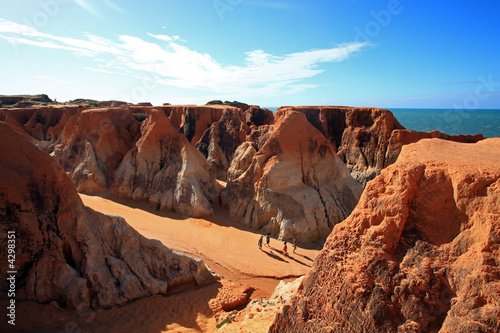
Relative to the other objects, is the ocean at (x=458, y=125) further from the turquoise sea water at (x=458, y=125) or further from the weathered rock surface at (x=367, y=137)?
the weathered rock surface at (x=367, y=137)

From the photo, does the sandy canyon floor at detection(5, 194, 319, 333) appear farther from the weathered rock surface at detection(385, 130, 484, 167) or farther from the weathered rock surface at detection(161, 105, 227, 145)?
the weathered rock surface at detection(161, 105, 227, 145)

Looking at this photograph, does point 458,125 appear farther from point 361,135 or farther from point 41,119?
point 41,119

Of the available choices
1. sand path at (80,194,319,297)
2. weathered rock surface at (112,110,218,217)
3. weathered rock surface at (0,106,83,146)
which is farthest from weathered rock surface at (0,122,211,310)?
weathered rock surface at (0,106,83,146)

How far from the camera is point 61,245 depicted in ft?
24.8

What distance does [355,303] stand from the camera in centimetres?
475

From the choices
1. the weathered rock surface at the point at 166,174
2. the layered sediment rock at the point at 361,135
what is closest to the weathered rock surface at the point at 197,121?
the layered sediment rock at the point at 361,135

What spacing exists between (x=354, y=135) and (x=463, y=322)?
84.1 ft

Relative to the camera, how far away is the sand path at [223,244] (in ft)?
36.9

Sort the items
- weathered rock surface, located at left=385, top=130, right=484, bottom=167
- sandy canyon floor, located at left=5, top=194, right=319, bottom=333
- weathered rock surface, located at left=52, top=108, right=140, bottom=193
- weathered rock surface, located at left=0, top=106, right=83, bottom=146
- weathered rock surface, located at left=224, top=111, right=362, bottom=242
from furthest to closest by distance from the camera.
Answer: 1. weathered rock surface, located at left=0, top=106, right=83, bottom=146
2. weathered rock surface, located at left=385, top=130, right=484, bottom=167
3. weathered rock surface, located at left=52, top=108, right=140, bottom=193
4. weathered rock surface, located at left=224, top=111, right=362, bottom=242
5. sandy canyon floor, located at left=5, top=194, right=319, bottom=333

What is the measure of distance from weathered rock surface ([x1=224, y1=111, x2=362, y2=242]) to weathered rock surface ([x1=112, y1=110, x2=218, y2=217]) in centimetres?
206

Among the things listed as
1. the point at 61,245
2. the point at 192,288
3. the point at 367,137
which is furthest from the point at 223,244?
the point at 367,137

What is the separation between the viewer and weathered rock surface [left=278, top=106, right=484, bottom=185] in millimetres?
23859

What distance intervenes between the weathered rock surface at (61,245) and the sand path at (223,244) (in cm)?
312

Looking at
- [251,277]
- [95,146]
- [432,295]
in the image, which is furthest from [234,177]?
[432,295]
